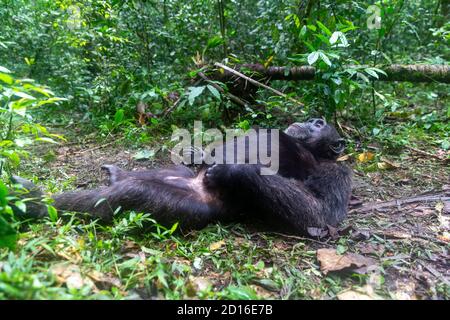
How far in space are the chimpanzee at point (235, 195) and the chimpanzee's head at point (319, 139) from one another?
1.27 ft

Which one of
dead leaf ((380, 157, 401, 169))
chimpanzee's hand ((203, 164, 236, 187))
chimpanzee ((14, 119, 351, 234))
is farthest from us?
dead leaf ((380, 157, 401, 169))

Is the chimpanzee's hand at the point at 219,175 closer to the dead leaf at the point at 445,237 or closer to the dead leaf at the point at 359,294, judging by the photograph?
the dead leaf at the point at 359,294

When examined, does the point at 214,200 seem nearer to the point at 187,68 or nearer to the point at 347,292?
the point at 347,292

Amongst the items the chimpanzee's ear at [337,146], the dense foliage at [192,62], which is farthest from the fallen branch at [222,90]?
the chimpanzee's ear at [337,146]

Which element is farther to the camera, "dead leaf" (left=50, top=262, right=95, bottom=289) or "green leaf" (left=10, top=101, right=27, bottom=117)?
"green leaf" (left=10, top=101, right=27, bottom=117)

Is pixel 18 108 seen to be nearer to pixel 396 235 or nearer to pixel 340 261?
pixel 340 261

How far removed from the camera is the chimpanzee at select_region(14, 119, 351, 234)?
328 centimetres

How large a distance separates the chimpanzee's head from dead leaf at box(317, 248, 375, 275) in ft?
5.36

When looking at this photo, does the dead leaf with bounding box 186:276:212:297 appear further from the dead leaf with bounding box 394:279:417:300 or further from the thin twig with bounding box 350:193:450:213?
the thin twig with bounding box 350:193:450:213

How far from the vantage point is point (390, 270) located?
2922 mm

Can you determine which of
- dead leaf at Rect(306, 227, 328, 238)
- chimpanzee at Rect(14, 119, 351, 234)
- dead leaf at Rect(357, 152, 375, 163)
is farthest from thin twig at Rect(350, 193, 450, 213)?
dead leaf at Rect(357, 152, 375, 163)

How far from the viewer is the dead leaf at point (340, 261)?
284 centimetres
